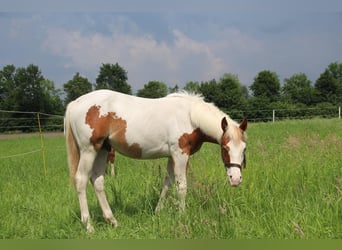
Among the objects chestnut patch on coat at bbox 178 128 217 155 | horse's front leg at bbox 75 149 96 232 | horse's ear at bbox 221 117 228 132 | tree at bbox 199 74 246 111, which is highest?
tree at bbox 199 74 246 111

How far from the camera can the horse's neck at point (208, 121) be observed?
4.12 metres

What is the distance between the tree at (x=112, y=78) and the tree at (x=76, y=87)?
220 centimetres

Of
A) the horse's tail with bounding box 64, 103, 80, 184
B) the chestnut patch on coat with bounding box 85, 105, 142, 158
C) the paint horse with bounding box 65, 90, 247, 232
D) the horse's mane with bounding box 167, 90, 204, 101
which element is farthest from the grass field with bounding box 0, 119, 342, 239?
the horse's mane with bounding box 167, 90, 204, 101

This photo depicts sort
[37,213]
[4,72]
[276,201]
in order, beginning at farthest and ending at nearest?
1. [4,72]
2. [37,213]
3. [276,201]

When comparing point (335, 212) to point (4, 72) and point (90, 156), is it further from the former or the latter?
point (4, 72)

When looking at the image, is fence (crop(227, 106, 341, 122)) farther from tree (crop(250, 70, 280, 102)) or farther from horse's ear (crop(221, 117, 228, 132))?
horse's ear (crop(221, 117, 228, 132))

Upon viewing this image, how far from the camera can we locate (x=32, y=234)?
375 centimetres

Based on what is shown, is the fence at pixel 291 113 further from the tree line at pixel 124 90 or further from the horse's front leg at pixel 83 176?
the horse's front leg at pixel 83 176

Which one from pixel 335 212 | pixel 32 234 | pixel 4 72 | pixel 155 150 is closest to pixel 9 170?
pixel 32 234

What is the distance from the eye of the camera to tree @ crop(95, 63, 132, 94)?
43375 millimetres

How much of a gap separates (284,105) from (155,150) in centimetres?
3421

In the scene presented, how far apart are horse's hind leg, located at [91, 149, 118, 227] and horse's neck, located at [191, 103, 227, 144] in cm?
139

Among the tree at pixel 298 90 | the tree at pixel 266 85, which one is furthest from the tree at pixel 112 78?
the tree at pixel 298 90

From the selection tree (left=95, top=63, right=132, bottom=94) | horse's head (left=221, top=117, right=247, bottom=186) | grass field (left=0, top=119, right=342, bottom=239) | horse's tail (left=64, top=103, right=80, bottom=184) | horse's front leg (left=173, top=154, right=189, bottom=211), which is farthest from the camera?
tree (left=95, top=63, right=132, bottom=94)
